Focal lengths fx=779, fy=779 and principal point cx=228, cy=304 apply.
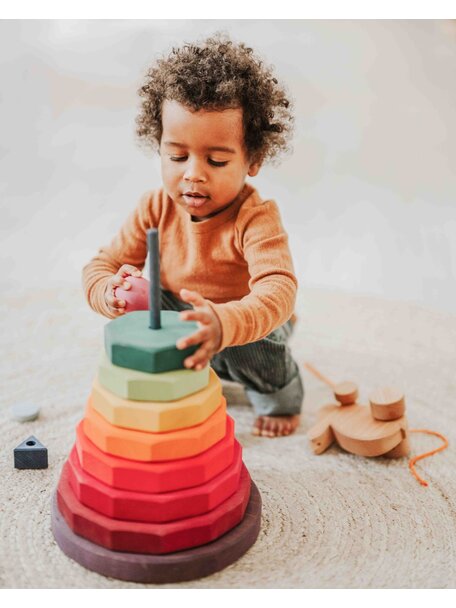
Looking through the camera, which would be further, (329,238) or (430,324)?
(329,238)

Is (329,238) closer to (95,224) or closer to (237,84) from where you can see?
(95,224)

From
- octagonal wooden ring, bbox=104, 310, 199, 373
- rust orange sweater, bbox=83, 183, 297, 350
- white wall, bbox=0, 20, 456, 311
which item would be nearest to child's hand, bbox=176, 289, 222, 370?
octagonal wooden ring, bbox=104, 310, 199, 373

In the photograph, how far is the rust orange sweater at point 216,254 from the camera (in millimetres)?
974

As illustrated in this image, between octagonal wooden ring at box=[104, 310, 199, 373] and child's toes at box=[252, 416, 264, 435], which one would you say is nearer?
octagonal wooden ring at box=[104, 310, 199, 373]

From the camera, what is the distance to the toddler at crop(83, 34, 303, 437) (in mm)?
956

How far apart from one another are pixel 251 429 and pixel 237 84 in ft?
1.61

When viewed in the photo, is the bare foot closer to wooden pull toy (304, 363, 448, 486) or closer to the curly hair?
wooden pull toy (304, 363, 448, 486)

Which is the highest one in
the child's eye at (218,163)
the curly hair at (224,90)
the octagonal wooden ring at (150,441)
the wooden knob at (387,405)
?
the curly hair at (224,90)

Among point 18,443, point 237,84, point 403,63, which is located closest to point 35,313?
point 18,443

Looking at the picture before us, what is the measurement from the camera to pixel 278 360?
3.78 feet

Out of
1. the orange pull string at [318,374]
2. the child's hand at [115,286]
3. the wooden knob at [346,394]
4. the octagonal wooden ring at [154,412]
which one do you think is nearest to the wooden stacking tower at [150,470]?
the octagonal wooden ring at [154,412]

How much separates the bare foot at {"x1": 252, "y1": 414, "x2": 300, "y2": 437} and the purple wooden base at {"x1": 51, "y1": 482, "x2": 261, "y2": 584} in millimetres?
304

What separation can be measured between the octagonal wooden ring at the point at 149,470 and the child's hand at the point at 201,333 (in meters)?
0.10

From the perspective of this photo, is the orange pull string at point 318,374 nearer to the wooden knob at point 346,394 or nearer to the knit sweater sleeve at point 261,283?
the wooden knob at point 346,394
